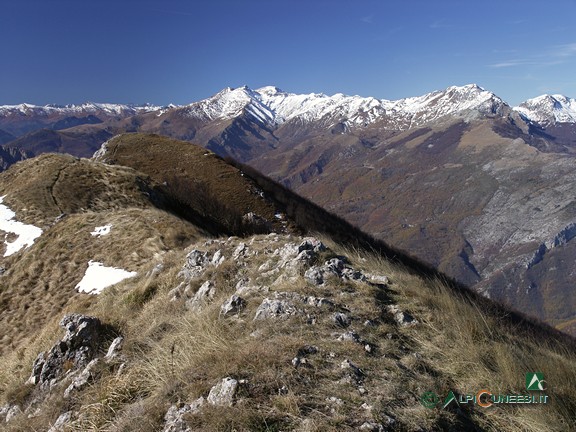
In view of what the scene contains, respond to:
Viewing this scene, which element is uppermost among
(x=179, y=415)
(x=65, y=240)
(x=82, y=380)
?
(x=179, y=415)

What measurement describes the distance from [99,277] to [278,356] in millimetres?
13754

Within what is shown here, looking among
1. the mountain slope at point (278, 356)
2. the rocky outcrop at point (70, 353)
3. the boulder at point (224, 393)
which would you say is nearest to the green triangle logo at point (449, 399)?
the mountain slope at point (278, 356)

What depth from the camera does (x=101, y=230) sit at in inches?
824

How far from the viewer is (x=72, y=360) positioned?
7.95 metres

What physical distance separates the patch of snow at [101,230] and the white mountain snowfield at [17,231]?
4.20 meters

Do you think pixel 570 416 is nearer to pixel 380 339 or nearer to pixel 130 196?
pixel 380 339

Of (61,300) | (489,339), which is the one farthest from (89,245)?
(489,339)

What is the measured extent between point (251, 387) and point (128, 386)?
84.2 inches

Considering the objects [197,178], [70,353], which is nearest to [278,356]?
[70,353]

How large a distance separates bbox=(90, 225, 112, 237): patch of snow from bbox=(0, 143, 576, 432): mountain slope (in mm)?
8445

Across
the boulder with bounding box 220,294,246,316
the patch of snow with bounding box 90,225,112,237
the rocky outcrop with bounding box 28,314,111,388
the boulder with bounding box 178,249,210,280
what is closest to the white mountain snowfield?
the patch of snow with bounding box 90,225,112,237

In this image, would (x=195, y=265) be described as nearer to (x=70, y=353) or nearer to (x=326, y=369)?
(x=70, y=353)

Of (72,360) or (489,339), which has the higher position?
(489,339)

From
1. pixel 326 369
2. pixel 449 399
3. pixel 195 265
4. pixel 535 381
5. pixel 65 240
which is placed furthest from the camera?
pixel 65 240
